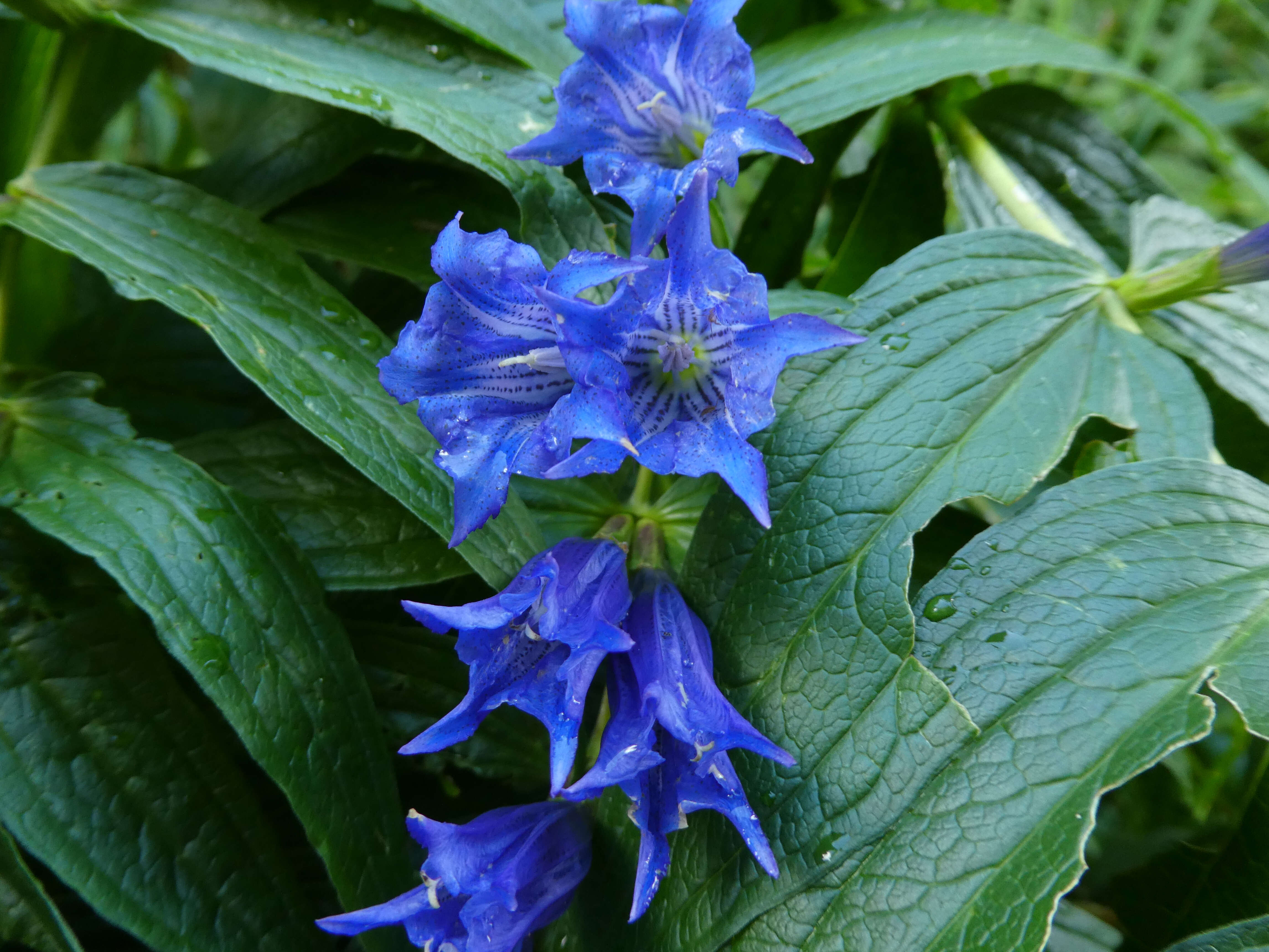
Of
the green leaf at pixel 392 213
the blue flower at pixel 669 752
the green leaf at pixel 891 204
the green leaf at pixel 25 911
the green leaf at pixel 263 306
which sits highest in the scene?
the green leaf at pixel 891 204

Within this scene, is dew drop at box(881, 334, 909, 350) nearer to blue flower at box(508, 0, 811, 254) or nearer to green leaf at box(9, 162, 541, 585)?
→ blue flower at box(508, 0, 811, 254)

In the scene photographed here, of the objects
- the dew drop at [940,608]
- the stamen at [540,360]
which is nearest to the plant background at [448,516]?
the dew drop at [940,608]

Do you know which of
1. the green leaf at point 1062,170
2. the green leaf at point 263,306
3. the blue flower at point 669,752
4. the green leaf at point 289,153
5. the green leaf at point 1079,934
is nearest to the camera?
the blue flower at point 669,752

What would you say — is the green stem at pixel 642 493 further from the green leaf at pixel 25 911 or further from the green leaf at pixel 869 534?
the green leaf at pixel 25 911

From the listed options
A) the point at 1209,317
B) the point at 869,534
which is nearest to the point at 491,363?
the point at 869,534

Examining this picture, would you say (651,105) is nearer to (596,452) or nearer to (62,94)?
(596,452)

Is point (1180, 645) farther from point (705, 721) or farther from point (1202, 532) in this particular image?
point (705, 721)

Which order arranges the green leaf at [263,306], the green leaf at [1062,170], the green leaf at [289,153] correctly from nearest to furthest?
the green leaf at [263,306] < the green leaf at [289,153] < the green leaf at [1062,170]
